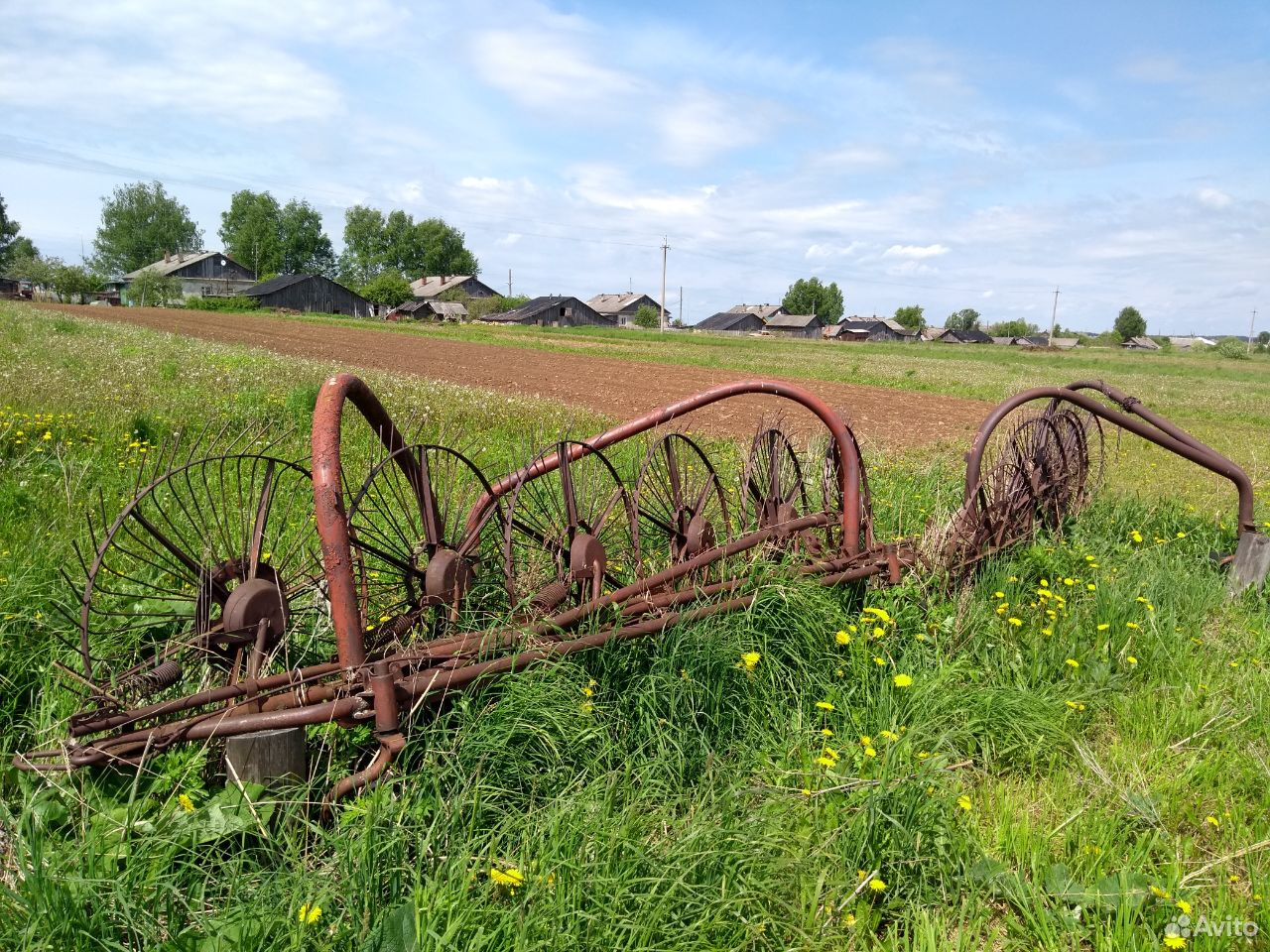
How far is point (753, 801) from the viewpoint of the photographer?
267 cm

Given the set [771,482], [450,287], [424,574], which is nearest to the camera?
[424,574]

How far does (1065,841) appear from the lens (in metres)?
2.61

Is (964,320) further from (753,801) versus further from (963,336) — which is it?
(753,801)

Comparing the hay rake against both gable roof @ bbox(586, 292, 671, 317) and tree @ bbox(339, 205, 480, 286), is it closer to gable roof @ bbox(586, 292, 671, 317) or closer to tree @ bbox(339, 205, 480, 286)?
gable roof @ bbox(586, 292, 671, 317)

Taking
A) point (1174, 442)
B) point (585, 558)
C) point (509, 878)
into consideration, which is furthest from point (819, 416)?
point (1174, 442)

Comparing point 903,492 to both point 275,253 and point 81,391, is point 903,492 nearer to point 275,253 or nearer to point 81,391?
point 81,391

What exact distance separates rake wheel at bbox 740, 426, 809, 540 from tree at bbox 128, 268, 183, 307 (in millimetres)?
87568

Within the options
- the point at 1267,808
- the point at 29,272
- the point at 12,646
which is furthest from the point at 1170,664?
the point at 29,272

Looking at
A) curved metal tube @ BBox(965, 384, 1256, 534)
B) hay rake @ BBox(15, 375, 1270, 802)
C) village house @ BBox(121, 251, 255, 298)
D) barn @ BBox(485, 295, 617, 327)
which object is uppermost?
village house @ BBox(121, 251, 255, 298)

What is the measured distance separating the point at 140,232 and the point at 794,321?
88.5 metres

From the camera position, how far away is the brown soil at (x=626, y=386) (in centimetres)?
1428

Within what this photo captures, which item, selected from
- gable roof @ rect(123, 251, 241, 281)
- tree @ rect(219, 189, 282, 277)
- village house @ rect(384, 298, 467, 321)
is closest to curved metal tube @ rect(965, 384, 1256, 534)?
village house @ rect(384, 298, 467, 321)

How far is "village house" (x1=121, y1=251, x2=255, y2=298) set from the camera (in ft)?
285

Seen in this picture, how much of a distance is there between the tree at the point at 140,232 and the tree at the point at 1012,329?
121526 millimetres
